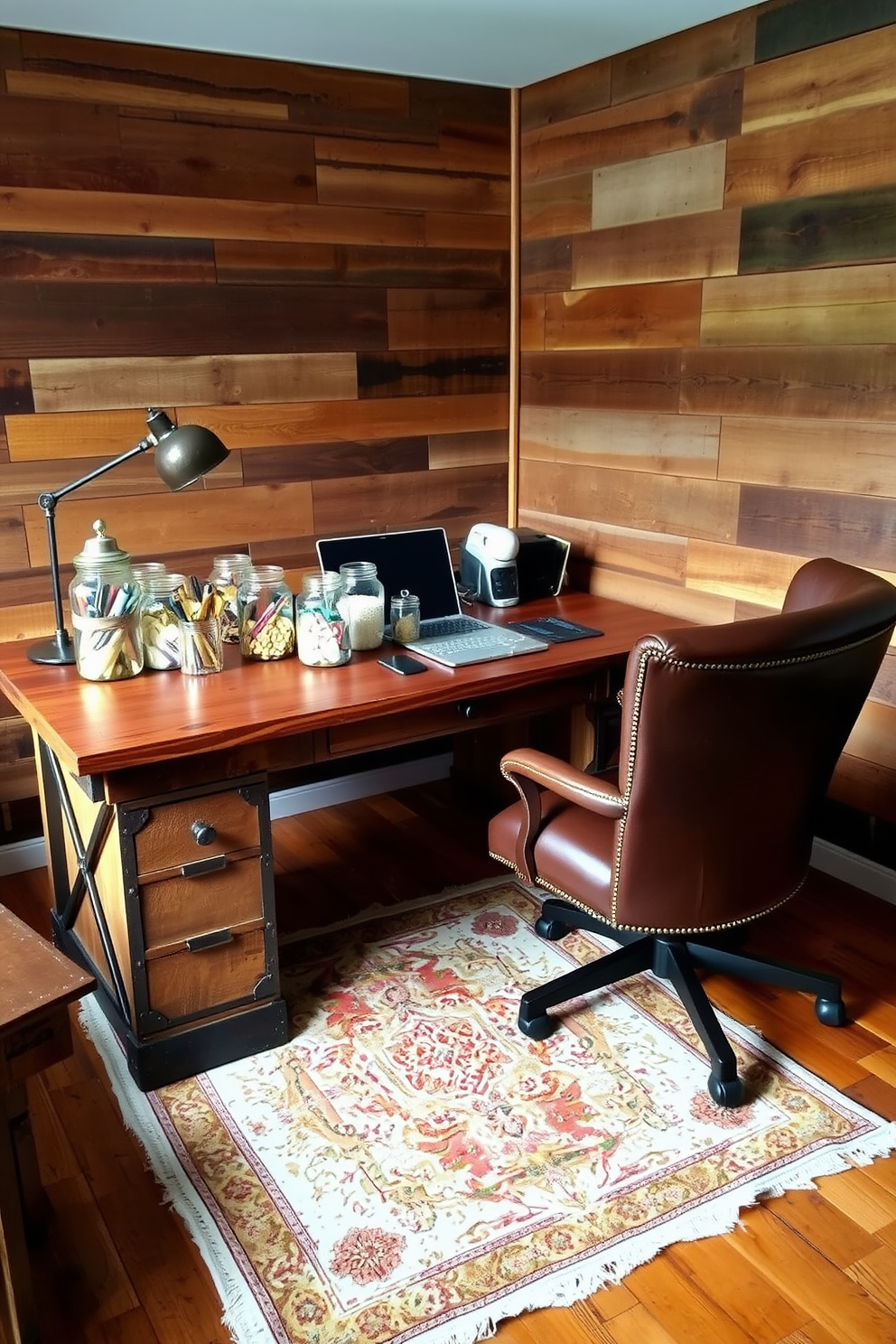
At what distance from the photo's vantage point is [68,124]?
2.46m

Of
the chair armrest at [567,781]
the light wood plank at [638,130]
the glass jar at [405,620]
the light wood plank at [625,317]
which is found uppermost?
the light wood plank at [638,130]

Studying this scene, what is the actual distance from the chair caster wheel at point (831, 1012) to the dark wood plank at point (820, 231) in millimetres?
1508

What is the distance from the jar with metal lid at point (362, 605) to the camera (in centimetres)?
238

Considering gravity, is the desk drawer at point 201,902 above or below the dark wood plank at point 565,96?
below

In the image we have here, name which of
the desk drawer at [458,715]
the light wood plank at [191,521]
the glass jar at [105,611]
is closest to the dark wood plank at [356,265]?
the light wood plank at [191,521]

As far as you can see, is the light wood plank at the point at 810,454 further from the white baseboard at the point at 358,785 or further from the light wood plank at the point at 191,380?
the white baseboard at the point at 358,785

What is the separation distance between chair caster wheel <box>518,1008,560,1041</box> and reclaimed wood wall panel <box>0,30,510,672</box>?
55.4 inches

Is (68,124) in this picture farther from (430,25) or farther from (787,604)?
(787,604)

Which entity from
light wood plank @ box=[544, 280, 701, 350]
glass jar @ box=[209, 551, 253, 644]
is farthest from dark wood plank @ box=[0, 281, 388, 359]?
glass jar @ box=[209, 551, 253, 644]

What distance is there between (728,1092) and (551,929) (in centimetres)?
64

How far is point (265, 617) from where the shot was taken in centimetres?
231

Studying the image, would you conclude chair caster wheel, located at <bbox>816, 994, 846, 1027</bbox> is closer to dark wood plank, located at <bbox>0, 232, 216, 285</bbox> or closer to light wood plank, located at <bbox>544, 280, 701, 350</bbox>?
light wood plank, located at <bbox>544, 280, 701, 350</bbox>

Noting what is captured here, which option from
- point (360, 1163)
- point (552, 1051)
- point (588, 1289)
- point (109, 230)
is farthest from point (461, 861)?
point (109, 230)

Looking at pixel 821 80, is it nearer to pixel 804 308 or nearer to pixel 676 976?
pixel 804 308
